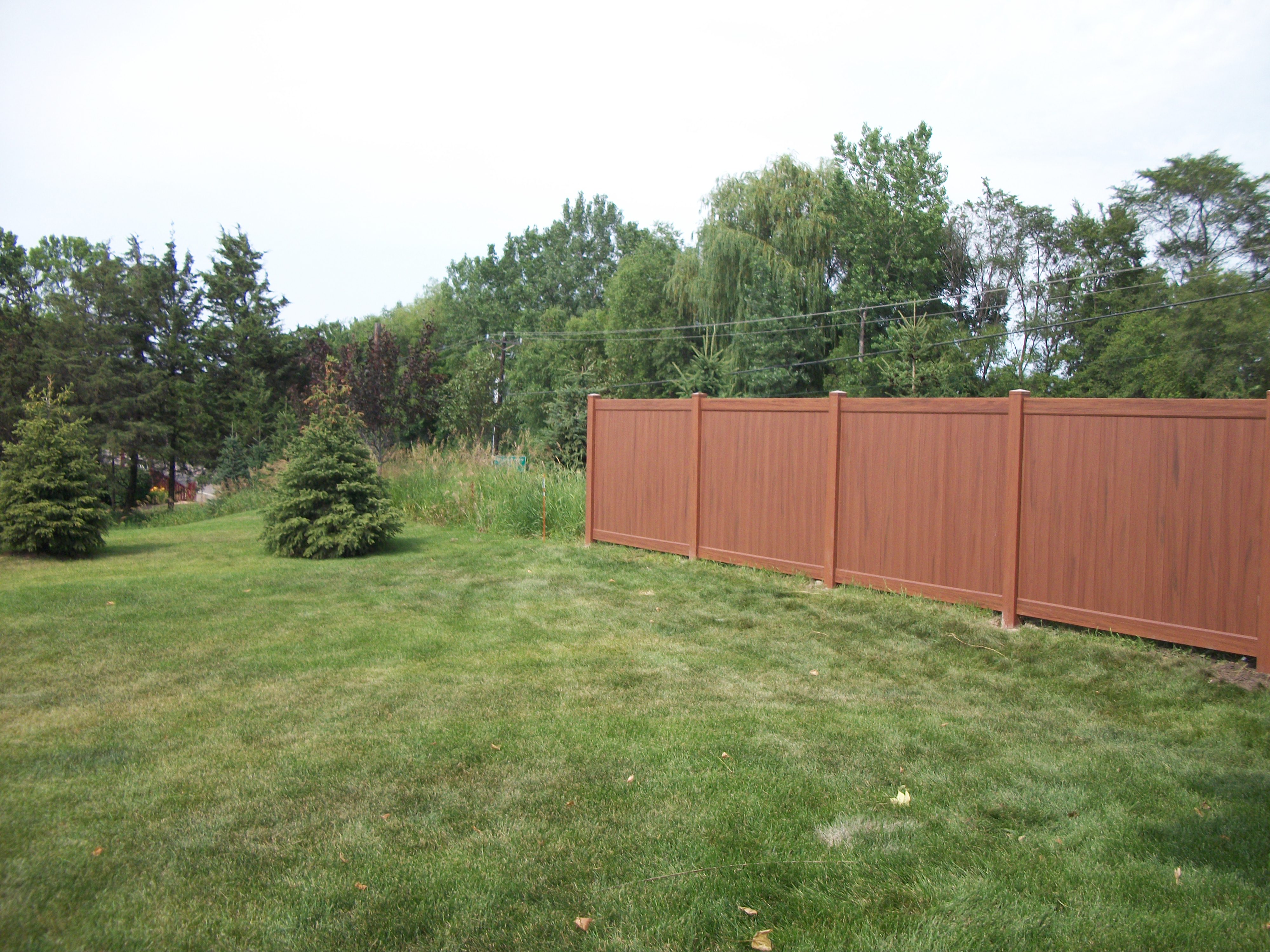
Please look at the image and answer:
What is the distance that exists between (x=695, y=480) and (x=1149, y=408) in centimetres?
465

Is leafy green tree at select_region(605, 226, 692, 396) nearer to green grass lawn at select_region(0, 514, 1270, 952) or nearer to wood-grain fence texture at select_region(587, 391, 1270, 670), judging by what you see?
wood-grain fence texture at select_region(587, 391, 1270, 670)

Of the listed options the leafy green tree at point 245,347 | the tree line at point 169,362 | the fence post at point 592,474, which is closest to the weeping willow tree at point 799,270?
the tree line at point 169,362

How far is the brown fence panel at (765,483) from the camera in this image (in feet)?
27.4

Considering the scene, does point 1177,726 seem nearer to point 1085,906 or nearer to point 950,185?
point 1085,906

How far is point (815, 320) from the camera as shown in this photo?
32.6m

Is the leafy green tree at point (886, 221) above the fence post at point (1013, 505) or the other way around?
above

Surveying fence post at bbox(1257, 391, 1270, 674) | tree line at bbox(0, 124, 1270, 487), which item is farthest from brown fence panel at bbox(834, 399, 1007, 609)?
tree line at bbox(0, 124, 1270, 487)

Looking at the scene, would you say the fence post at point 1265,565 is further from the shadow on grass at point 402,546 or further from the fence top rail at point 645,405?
the shadow on grass at point 402,546

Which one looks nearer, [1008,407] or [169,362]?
[1008,407]

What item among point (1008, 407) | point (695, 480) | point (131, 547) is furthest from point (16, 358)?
point (1008, 407)

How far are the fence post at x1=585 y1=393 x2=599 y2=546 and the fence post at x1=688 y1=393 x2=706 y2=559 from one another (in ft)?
5.84

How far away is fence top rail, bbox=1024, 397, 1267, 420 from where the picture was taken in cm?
556

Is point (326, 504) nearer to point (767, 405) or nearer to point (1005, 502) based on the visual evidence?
point (767, 405)

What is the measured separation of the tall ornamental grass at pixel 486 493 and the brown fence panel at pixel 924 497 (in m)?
4.47
